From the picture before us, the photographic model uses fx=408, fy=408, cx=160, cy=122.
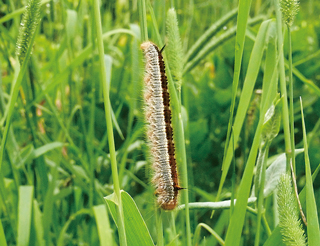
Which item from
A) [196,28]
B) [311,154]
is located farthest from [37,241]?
[196,28]

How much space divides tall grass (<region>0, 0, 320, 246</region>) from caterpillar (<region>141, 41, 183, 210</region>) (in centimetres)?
3

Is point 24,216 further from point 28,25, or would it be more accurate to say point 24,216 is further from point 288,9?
point 288,9

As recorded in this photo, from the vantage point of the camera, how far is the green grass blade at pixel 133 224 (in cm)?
66

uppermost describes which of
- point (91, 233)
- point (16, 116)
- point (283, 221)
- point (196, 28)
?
point (196, 28)

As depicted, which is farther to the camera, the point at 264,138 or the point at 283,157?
the point at 283,157

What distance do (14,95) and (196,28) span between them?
184 centimetres

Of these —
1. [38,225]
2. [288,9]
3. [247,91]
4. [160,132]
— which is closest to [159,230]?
[160,132]

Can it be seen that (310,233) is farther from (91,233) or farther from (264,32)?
(91,233)

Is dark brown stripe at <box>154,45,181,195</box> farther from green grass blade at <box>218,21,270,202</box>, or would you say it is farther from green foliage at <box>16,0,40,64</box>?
green foliage at <box>16,0,40,64</box>

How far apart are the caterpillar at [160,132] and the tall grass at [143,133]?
0.11ft

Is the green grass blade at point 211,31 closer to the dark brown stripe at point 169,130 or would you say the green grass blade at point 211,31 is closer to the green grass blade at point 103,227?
the dark brown stripe at point 169,130

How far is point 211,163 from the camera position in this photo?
6.77ft

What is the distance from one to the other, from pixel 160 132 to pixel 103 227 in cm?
37

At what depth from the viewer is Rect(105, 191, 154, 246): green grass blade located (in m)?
0.66
